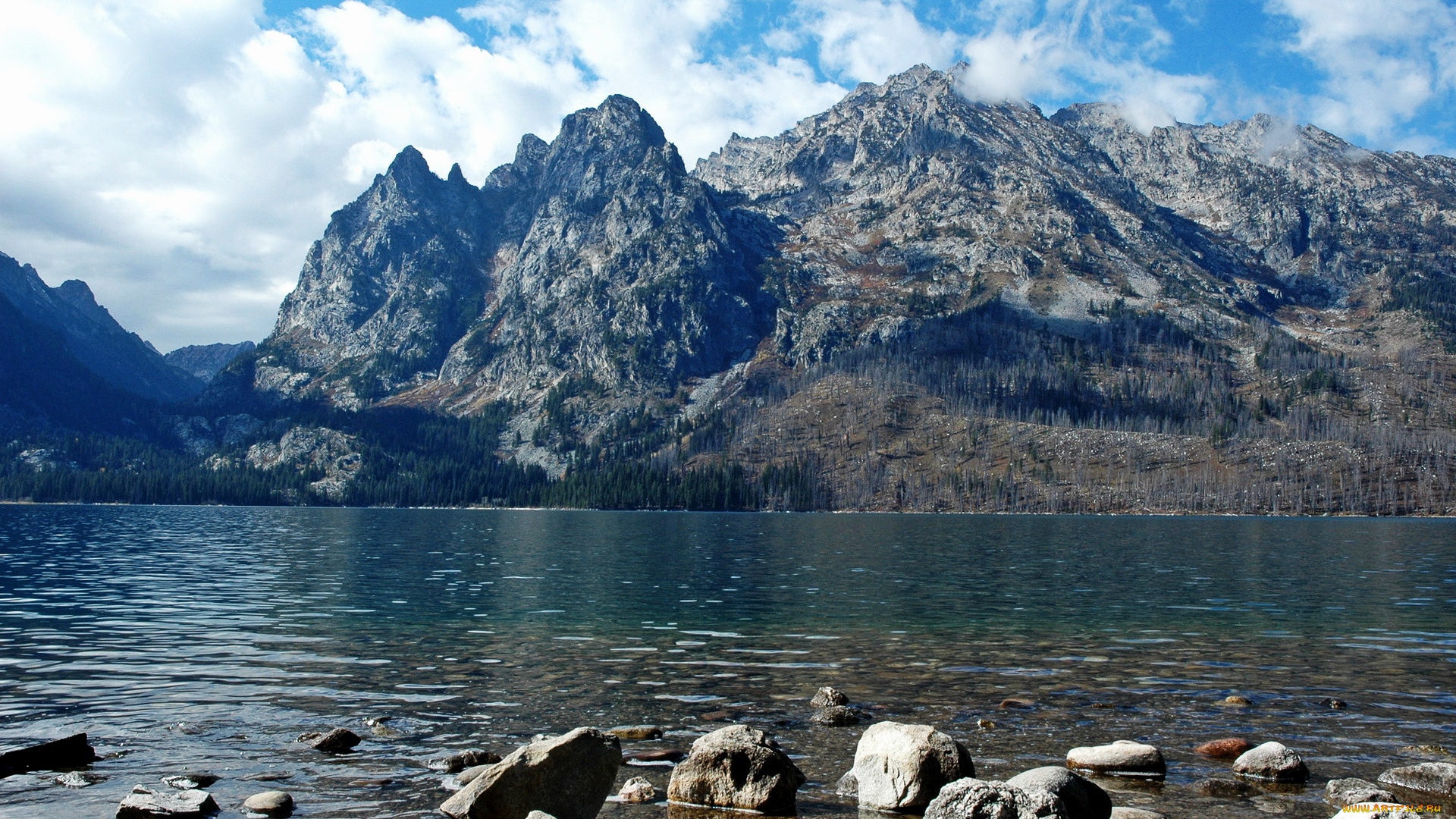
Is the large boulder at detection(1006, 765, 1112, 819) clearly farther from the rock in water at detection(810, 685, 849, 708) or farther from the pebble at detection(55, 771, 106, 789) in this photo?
the pebble at detection(55, 771, 106, 789)

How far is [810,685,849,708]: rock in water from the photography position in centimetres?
2514

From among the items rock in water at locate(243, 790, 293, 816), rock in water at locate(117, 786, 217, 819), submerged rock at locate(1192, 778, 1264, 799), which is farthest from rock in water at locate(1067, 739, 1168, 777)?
rock in water at locate(117, 786, 217, 819)

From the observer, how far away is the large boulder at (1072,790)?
48.4 feet

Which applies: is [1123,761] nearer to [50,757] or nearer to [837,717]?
[837,717]

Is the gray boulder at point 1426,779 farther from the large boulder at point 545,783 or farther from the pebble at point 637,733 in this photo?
the pebble at point 637,733

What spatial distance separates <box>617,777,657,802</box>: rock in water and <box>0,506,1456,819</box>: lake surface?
0.58 m

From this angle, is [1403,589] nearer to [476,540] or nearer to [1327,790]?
[1327,790]

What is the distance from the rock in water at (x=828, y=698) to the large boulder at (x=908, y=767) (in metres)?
7.43

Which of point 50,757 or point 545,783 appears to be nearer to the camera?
point 545,783

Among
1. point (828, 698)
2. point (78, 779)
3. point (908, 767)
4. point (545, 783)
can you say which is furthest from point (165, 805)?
point (828, 698)

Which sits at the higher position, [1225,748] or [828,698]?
[1225,748]

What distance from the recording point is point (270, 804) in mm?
16078

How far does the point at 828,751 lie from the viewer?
2066cm

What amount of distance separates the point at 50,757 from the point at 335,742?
5.80 metres
